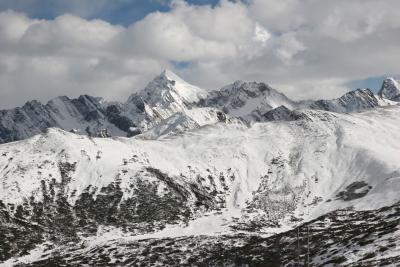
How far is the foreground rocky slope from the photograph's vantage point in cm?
11056

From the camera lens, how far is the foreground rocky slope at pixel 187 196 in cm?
11056

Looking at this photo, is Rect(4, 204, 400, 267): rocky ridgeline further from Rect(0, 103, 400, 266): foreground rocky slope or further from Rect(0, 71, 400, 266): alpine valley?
Rect(0, 103, 400, 266): foreground rocky slope

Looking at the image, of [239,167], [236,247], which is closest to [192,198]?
[239,167]

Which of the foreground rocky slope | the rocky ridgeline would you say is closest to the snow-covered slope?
the foreground rocky slope

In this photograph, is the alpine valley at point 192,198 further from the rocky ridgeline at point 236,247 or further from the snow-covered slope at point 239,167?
the snow-covered slope at point 239,167

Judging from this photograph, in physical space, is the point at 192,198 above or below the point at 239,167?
below

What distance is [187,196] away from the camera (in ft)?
503

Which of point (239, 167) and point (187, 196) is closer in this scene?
point (187, 196)

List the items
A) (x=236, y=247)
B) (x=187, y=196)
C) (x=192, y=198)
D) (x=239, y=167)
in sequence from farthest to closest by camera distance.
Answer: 1. (x=239, y=167)
2. (x=187, y=196)
3. (x=192, y=198)
4. (x=236, y=247)

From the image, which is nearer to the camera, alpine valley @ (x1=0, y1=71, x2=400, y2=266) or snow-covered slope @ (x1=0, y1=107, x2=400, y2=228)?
alpine valley @ (x1=0, y1=71, x2=400, y2=266)

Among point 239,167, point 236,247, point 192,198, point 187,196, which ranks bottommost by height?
point 236,247

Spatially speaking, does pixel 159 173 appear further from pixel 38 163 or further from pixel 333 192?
pixel 333 192

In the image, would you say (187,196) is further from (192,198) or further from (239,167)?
(239,167)

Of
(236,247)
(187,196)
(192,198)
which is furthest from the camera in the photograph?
(187,196)
